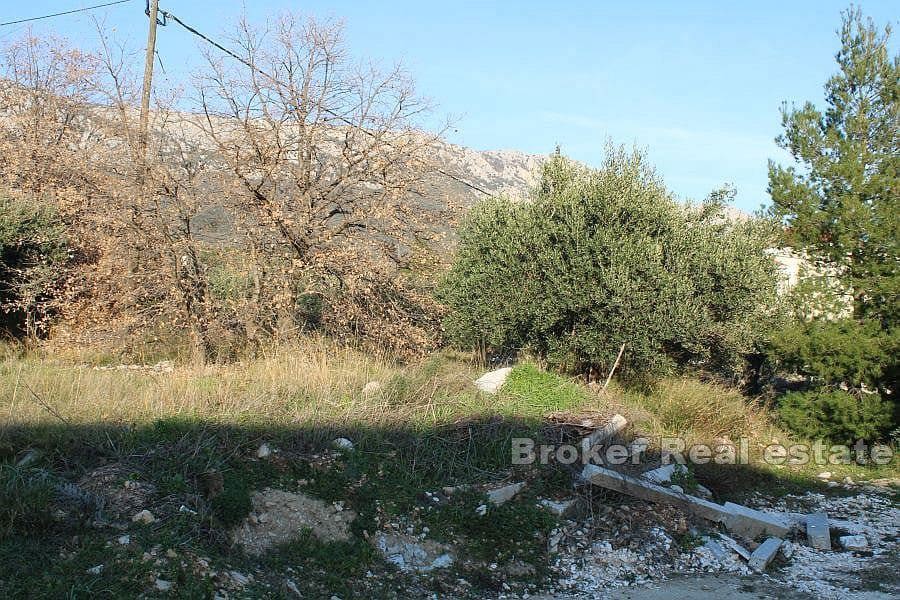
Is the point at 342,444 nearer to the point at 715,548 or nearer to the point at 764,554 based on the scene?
the point at 715,548

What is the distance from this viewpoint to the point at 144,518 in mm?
4723

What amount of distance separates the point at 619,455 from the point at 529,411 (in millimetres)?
1192

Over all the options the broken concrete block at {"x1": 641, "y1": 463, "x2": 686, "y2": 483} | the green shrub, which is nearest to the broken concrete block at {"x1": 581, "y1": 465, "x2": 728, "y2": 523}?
the broken concrete block at {"x1": 641, "y1": 463, "x2": 686, "y2": 483}

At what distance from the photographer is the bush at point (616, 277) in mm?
9703

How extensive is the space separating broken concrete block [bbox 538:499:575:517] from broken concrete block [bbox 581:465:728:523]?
1.19 ft

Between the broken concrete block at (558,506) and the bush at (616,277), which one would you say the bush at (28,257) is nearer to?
the bush at (616,277)

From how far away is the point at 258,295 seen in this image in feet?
34.2

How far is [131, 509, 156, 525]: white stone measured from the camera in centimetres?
471

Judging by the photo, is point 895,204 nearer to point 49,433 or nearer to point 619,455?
point 619,455

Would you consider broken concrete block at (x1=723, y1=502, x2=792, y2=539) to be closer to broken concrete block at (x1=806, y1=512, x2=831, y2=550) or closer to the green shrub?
broken concrete block at (x1=806, y1=512, x2=831, y2=550)

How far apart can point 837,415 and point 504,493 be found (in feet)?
22.3

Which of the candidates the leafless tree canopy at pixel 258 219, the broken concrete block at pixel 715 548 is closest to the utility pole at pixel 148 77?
the leafless tree canopy at pixel 258 219

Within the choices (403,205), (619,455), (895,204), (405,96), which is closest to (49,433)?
(619,455)

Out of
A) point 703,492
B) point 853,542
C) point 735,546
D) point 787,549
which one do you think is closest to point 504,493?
point 735,546
